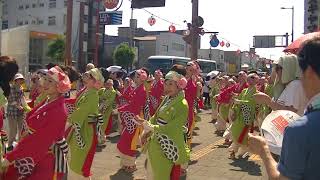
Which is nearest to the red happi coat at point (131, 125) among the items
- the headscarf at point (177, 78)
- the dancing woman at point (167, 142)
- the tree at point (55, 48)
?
the headscarf at point (177, 78)

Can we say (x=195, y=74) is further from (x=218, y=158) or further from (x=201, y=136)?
(x=201, y=136)

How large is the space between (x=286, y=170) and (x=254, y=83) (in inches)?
272

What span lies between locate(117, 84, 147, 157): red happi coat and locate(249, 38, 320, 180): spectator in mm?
5966

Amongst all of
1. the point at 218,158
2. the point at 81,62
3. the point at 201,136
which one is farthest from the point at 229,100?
the point at 81,62

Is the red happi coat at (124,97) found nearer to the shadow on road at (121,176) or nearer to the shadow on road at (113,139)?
the shadow on road at (113,139)

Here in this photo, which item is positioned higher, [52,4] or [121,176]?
[52,4]

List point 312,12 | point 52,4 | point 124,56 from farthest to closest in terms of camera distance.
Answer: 1. point 52,4
2. point 124,56
3. point 312,12

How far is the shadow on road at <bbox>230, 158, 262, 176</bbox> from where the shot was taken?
784cm

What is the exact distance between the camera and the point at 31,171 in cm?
391

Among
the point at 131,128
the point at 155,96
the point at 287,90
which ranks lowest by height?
the point at 131,128

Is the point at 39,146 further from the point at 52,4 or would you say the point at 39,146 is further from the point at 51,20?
the point at 52,4

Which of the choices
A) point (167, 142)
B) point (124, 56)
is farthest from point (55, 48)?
point (167, 142)

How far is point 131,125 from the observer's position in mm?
8023

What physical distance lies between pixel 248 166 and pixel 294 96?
4947 mm
